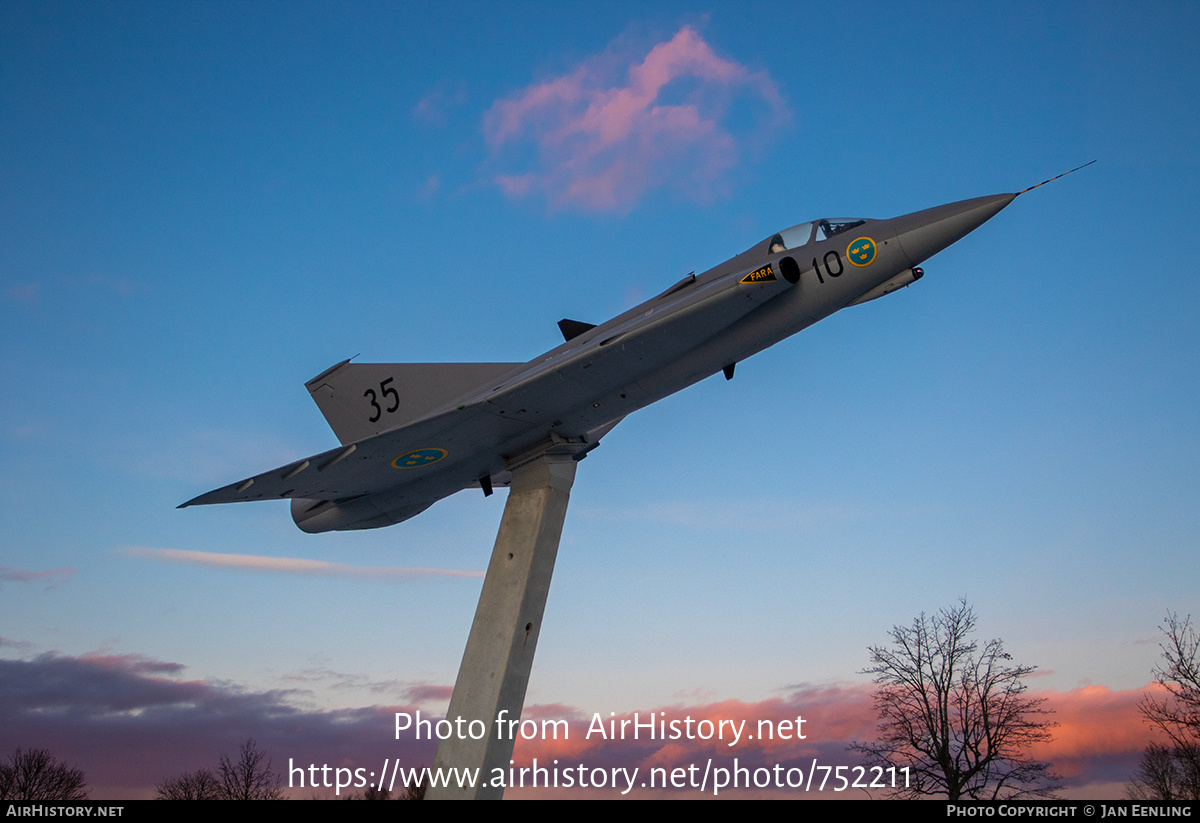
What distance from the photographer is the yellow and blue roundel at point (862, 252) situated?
12.7 meters

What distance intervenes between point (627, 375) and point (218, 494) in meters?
7.05

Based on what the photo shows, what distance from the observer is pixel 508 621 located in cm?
1298

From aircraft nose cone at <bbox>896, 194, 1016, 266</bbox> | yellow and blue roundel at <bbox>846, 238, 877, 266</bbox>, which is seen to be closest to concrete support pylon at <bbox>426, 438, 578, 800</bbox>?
yellow and blue roundel at <bbox>846, 238, 877, 266</bbox>

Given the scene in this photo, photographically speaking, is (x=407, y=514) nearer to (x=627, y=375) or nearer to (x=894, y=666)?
(x=627, y=375)

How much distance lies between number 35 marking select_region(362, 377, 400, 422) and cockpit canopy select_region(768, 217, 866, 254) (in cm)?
769

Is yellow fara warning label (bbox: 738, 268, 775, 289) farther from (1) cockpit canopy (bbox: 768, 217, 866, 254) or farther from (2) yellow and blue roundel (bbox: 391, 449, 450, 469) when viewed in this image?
(2) yellow and blue roundel (bbox: 391, 449, 450, 469)

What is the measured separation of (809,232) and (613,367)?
381cm

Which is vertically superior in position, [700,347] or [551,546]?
[700,347]

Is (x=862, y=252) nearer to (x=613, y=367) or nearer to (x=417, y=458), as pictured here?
(x=613, y=367)

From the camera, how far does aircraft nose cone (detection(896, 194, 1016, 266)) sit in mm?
12203
